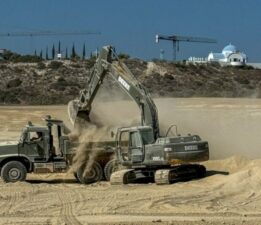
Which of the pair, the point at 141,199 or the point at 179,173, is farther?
the point at 179,173

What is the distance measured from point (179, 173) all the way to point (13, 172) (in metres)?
5.10

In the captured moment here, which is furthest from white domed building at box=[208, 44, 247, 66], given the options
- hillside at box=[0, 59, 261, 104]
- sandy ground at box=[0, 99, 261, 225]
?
sandy ground at box=[0, 99, 261, 225]

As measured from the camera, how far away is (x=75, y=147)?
2259cm

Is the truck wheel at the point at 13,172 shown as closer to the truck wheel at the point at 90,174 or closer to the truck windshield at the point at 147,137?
the truck wheel at the point at 90,174

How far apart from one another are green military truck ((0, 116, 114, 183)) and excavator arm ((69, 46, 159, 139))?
1.35 m

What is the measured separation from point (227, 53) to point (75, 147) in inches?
5716

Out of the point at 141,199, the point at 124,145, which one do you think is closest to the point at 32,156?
the point at 124,145

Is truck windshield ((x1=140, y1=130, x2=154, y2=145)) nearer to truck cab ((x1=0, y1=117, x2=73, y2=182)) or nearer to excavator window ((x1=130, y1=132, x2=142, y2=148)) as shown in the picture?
excavator window ((x1=130, y1=132, x2=142, y2=148))

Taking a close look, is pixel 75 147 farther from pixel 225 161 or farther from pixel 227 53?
pixel 227 53

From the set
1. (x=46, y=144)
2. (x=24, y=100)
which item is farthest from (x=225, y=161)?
(x=24, y=100)

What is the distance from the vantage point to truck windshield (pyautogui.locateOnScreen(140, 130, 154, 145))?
21359 millimetres

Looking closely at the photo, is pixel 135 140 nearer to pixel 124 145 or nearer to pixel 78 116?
pixel 124 145

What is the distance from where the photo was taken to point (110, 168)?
2267cm

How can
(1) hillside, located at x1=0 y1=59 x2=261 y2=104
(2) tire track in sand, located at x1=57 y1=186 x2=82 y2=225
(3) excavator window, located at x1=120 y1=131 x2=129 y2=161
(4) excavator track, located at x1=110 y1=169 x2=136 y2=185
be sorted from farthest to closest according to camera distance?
(1) hillside, located at x1=0 y1=59 x2=261 y2=104, (3) excavator window, located at x1=120 y1=131 x2=129 y2=161, (4) excavator track, located at x1=110 y1=169 x2=136 y2=185, (2) tire track in sand, located at x1=57 y1=186 x2=82 y2=225
